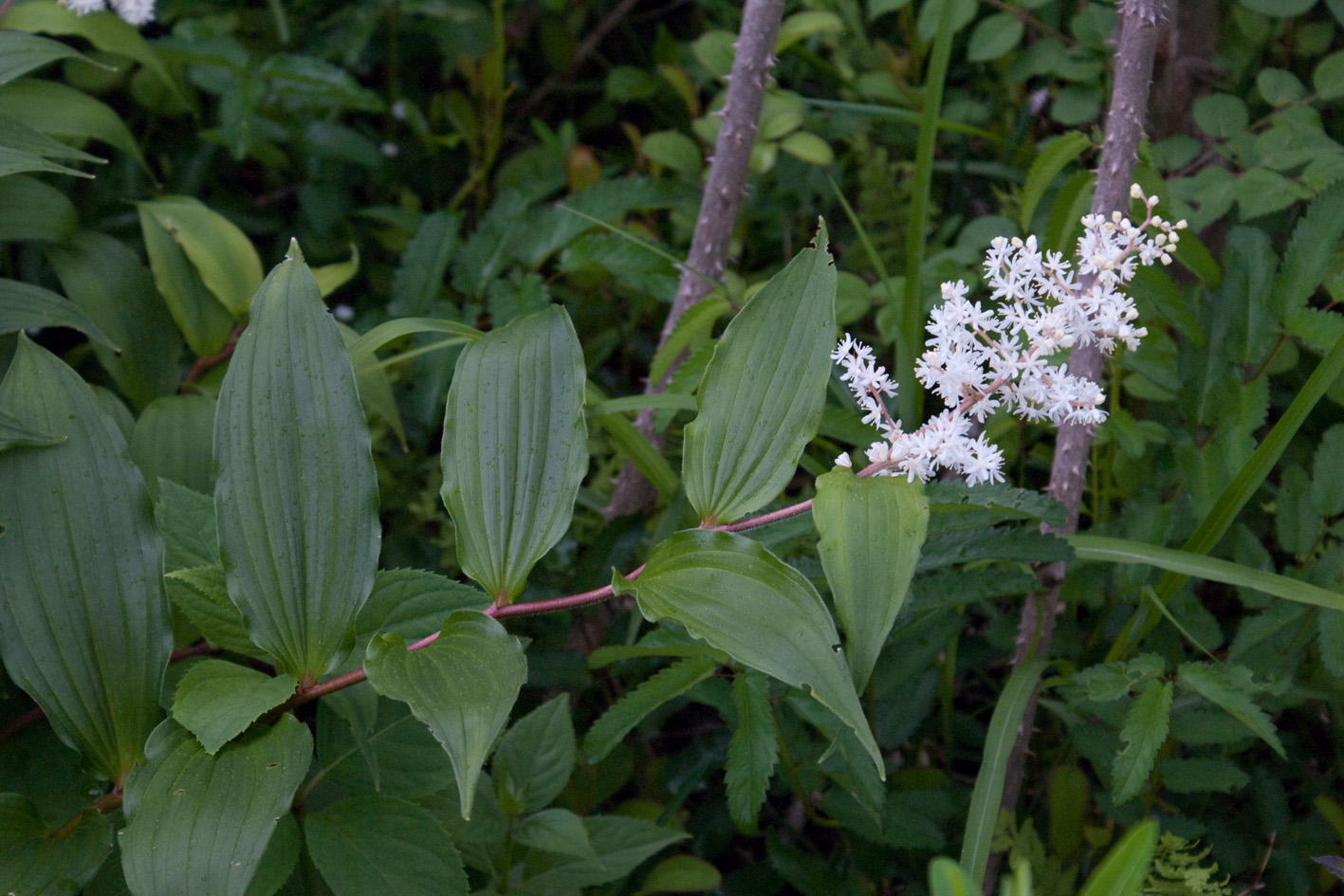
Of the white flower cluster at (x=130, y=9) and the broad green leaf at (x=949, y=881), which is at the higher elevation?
the white flower cluster at (x=130, y=9)

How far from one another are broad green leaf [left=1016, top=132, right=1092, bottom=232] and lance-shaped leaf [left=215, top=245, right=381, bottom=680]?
2.64 ft

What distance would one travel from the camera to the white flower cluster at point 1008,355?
0.77 meters

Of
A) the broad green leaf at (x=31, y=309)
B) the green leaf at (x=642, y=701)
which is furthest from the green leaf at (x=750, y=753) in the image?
the broad green leaf at (x=31, y=309)

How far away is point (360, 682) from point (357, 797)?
0.41 ft

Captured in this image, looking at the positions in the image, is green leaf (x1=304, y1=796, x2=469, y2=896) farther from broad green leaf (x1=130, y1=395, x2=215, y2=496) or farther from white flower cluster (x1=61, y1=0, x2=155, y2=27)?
white flower cluster (x1=61, y1=0, x2=155, y2=27)

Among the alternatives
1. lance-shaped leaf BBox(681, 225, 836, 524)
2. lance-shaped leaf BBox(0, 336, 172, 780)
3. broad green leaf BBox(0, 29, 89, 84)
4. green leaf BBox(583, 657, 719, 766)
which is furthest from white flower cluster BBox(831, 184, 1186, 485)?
broad green leaf BBox(0, 29, 89, 84)

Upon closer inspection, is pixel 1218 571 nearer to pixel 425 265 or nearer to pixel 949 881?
pixel 949 881

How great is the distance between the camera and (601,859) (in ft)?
3.54

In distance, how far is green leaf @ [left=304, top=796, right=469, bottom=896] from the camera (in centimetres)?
85

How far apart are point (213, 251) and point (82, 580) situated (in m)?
0.66

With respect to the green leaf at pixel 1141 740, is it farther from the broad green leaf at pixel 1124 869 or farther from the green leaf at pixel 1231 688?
the broad green leaf at pixel 1124 869

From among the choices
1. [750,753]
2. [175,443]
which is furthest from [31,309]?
[750,753]

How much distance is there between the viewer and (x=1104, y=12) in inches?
59.7

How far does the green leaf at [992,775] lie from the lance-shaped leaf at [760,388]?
417mm
